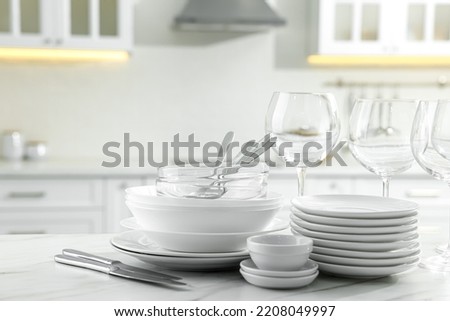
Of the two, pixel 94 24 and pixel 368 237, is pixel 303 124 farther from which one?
pixel 94 24

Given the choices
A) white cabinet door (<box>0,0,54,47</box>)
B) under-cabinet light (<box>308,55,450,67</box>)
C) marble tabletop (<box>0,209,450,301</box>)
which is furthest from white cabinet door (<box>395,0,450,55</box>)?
marble tabletop (<box>0,209,450,301</box>)

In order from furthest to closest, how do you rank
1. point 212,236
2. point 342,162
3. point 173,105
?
point 173,105 < point 342,162 < point 212,236

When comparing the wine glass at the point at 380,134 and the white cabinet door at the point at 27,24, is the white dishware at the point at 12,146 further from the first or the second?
the wine glass at the point at 380,134

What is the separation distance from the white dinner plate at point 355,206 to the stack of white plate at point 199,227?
0.06 meters

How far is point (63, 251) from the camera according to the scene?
116 centimetres

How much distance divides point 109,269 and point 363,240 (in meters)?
0.39

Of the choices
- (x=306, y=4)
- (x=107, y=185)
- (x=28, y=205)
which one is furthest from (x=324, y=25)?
(x=28, y=205)

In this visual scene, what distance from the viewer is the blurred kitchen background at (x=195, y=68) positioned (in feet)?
10.8

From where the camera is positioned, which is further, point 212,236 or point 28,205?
point 28,205

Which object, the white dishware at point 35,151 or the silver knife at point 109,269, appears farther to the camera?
the white dishware at point 35,151

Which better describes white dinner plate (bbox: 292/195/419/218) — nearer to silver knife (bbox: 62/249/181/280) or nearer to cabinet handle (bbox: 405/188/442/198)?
silver knife (bbox: 62/249/181/280)

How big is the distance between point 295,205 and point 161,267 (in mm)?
242

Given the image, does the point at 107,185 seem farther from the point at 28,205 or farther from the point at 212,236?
the point at 212,236

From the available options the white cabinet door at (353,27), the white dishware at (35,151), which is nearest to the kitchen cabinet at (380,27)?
the white cabinet door at (353,27)
